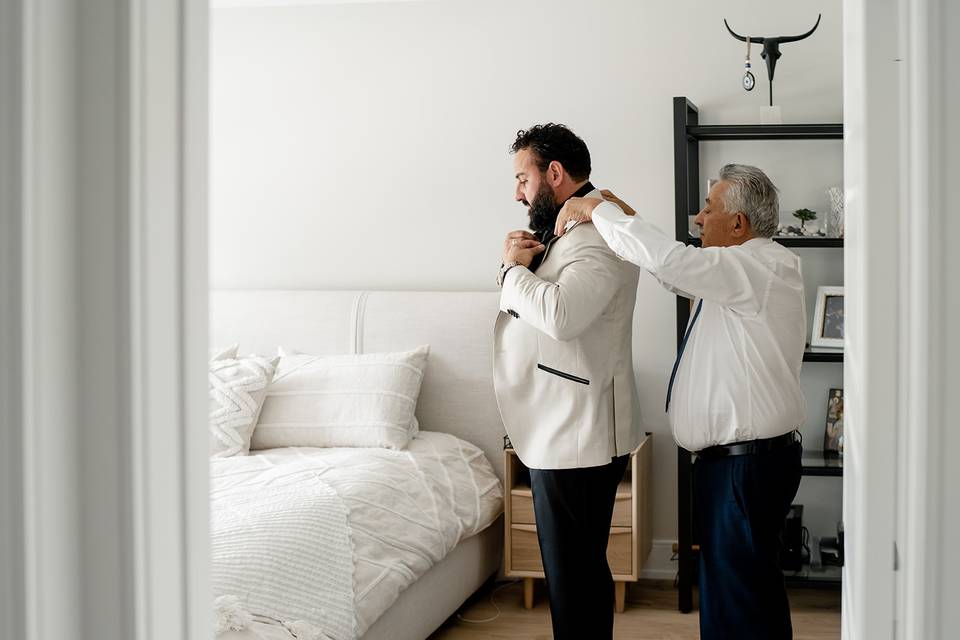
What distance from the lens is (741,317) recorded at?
2404 mm

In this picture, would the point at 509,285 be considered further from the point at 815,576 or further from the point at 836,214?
the point at 815,576

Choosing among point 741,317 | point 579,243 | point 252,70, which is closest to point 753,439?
point 741,317

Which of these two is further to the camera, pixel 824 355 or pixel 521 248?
pixel 824 355

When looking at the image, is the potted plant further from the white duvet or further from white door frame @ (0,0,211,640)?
white door frame @ (0,0,211,640)

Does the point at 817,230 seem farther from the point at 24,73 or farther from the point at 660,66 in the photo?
the point at 24,73

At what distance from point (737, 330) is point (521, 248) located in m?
0.61

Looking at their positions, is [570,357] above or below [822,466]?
above

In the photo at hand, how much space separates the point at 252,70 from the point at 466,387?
1.76 metres

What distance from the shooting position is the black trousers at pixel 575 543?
2.45m

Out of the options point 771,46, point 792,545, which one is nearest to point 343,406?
point 792,545

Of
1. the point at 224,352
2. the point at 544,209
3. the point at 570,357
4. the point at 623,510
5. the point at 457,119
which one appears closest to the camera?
the point at 570,357

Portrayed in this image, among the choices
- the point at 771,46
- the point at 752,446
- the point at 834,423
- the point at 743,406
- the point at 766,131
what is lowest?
the point at 834,423

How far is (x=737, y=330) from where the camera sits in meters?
2.41

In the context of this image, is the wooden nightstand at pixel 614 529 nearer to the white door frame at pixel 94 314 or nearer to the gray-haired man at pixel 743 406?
the gray-haired man at pixel 743 406
